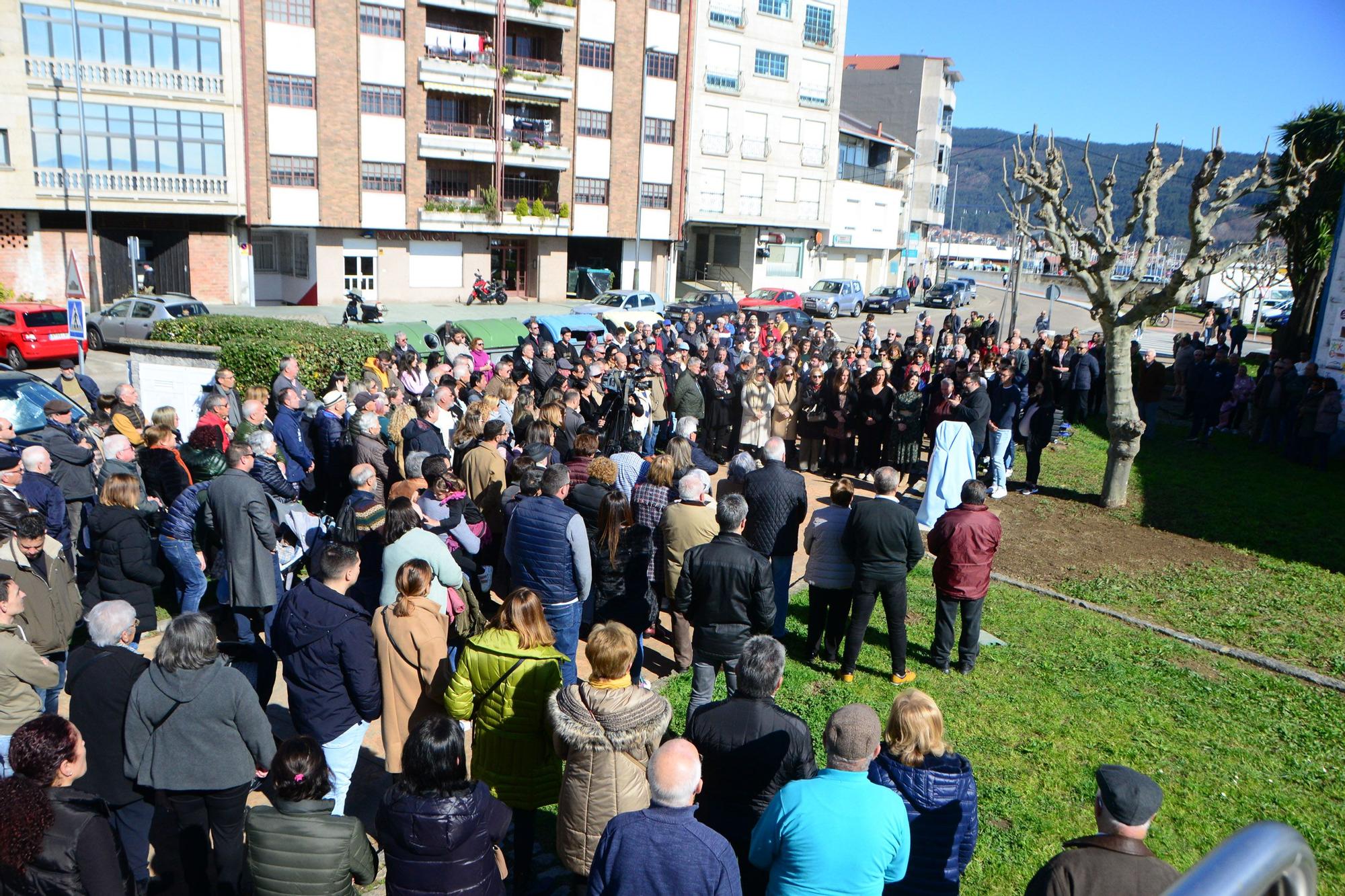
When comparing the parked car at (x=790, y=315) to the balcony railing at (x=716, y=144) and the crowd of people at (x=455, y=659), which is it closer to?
the balcony railing at (x=716, y=144)

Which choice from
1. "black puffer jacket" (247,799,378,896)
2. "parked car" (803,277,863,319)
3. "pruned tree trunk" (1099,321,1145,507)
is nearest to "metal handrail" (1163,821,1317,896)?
"black puffer jacket" (247,799,378,896)

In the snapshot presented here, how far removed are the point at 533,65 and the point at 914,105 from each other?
37.7 m

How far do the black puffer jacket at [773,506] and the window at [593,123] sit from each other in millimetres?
36387

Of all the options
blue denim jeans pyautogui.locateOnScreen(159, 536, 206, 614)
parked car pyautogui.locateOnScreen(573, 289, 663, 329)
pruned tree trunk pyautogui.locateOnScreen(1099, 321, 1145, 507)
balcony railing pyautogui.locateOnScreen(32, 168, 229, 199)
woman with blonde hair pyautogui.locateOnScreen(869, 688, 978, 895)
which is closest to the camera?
woman with blonde hair pyautogui.locateOnScreen(869, 688, 978, 895)

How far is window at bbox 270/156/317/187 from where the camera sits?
35.1 m

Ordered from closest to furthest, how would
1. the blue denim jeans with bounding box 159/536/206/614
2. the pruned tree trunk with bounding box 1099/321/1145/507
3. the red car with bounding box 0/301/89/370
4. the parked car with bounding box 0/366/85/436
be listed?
the blue denim jeans with bounding box 159/536/206/614
the parked car with bounding box 0/366/85/436
the pruned tree trunk with bounding box 1099/321/1145/507
the red car with bounding box 0/301/89/370

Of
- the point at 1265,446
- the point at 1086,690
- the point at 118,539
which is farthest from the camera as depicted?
the point at 1265,446

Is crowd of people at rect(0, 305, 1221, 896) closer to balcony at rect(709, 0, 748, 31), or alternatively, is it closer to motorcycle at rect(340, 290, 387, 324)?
motorcycle at rect(340, 290, 387, 324)

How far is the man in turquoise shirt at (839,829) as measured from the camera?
12.5 feet

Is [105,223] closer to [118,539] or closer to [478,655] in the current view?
[118,539]

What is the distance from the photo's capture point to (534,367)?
14.0 m

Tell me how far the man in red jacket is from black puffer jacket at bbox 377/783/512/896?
190 inches

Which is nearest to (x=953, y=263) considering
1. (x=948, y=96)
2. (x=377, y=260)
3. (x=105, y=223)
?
(x=948, y=96)

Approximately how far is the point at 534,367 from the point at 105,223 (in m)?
26.9
